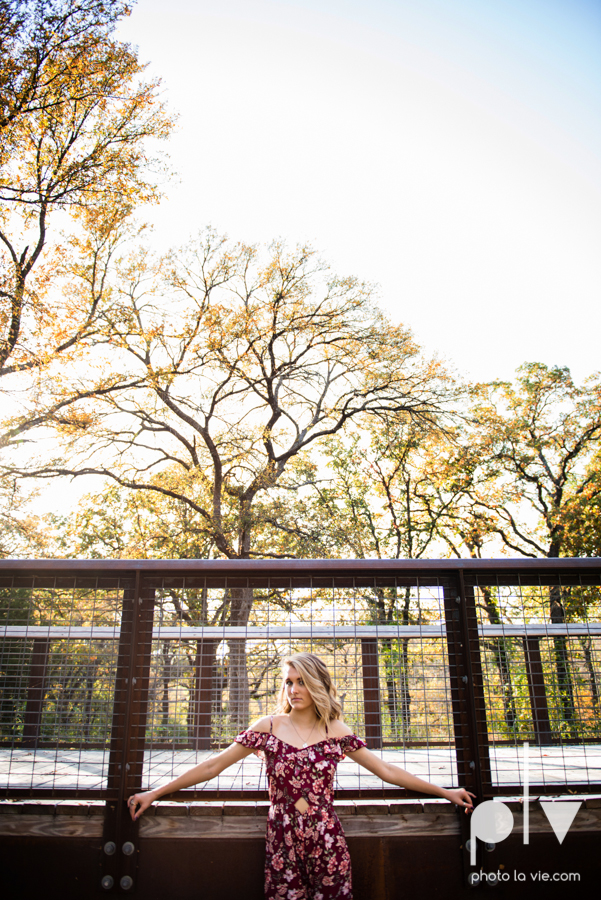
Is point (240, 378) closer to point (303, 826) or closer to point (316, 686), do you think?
point (316, 686)

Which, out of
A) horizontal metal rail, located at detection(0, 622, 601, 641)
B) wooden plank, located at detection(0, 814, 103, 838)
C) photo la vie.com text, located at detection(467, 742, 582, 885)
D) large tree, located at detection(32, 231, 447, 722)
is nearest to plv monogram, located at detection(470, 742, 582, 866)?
photo la vie.com text, located at detection(467, 742, 582, 885)

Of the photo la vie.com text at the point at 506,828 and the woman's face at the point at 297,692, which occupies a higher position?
the woman's face at the point at 297,692

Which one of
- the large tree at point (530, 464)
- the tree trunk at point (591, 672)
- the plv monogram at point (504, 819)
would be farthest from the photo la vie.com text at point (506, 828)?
the large tree at point (530, 464)

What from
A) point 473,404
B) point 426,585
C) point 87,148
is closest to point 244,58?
point 87,148

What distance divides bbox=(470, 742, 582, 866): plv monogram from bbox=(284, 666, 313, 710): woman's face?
2.58ft

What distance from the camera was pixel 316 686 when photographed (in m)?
2.14

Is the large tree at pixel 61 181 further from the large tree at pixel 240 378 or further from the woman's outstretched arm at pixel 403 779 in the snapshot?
the woman's outstretched arm at pixel 403 779

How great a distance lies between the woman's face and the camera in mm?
2135

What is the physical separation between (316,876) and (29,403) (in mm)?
12344

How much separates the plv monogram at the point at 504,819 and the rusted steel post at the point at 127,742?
51.3 inches

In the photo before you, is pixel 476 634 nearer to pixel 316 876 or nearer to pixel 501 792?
pixel 501 792

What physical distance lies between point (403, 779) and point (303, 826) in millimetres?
392

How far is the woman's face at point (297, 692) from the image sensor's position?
213 centimetres

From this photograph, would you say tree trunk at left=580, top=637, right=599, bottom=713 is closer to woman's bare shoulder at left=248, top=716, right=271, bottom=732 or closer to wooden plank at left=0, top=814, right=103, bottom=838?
woman's bare shoulder at left=248, top=716, right=271, bottom=732
